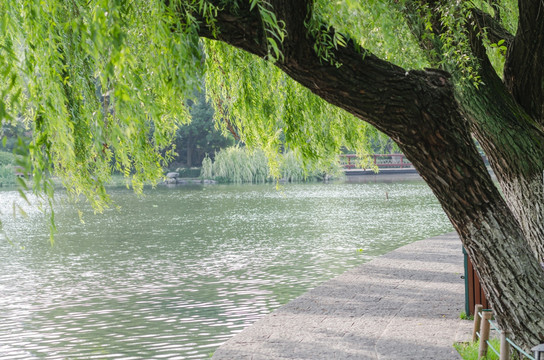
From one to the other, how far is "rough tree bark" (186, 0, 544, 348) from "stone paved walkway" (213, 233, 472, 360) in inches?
48.1

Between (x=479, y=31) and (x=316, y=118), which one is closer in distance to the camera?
(x=479, y=31)

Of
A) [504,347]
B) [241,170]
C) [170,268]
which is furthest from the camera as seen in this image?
[241,170]

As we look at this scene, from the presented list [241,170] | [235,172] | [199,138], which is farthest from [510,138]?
[199,138]

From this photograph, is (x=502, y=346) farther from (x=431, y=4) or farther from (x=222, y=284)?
(x=222, y=284)

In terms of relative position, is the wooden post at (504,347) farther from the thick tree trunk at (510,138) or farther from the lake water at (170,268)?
the lake water at (170,268)

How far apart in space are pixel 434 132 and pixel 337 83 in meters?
0.81

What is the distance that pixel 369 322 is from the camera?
25.2ft

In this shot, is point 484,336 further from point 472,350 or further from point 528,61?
point 528,61

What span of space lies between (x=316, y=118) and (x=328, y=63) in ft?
10.3

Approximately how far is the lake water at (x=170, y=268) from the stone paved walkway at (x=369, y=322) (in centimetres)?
90

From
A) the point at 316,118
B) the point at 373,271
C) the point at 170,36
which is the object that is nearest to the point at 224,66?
the point at 316,118

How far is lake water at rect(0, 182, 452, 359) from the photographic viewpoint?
28.6 feet

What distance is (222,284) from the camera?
479 inches

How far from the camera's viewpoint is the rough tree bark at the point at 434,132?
4656 millimetres
